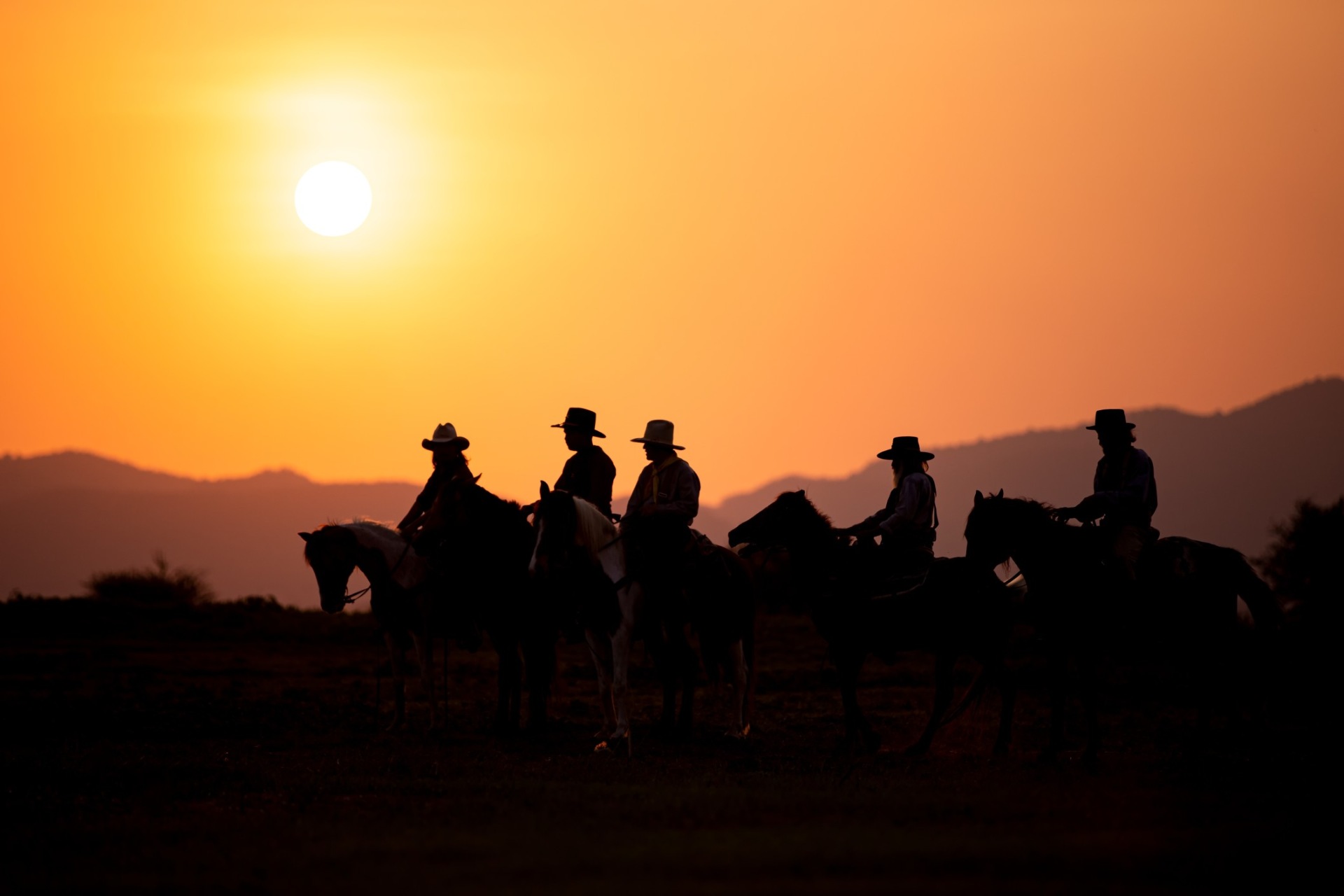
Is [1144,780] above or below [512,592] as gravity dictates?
below

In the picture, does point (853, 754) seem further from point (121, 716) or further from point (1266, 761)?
point (121, 716)

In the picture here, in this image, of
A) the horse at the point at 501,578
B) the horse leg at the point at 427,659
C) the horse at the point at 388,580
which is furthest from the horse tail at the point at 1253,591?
the horse leg at the point at 427,659

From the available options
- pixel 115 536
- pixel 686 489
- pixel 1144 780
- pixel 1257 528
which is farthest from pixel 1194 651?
pixel 115 536

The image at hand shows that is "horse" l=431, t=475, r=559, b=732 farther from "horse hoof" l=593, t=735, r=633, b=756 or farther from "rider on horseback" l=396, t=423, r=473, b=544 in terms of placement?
"horse hoof" l=593, t=735, r=633, b=756

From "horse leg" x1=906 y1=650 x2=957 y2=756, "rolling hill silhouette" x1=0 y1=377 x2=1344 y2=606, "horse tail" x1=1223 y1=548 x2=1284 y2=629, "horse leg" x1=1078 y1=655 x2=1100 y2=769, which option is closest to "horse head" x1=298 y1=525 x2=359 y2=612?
"horse leg" x1=906 y1=650 x2=957 y2=756

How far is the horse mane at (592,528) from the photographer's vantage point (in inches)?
580

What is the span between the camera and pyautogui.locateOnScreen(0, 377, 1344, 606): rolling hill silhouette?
6009 inches

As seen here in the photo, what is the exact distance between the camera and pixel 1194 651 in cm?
1488

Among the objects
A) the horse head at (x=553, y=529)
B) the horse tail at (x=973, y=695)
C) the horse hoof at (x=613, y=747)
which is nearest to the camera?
the horse head at (x=553, y=529)

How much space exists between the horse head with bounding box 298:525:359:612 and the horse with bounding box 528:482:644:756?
10.8 feet

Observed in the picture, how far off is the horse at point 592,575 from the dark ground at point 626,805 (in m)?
0.73

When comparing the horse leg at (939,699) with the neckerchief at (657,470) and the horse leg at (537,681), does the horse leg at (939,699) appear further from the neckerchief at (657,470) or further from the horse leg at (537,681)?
the horse leg at (537,681)

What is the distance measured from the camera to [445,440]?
56.3ft

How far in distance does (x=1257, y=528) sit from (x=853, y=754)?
14158 cm
